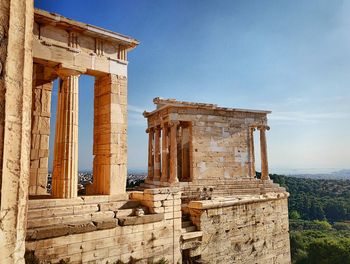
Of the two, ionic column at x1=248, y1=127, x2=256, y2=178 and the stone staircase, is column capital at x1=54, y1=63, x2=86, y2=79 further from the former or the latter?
ionic column at x1=248, y1=127, x2=256, y2=178

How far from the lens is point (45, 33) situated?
812 centimetres

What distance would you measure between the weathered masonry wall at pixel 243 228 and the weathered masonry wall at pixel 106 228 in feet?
8.24

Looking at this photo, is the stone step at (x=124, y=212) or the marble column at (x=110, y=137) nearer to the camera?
the stone step at (x=124, y=212)

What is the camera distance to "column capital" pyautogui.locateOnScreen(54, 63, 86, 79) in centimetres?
844

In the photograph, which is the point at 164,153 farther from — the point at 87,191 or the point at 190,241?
the point at 87,191

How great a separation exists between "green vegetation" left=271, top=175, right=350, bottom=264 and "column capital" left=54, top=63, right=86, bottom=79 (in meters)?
28.4

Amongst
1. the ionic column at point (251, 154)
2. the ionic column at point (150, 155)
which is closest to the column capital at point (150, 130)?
the ionic column at point (150, 155)

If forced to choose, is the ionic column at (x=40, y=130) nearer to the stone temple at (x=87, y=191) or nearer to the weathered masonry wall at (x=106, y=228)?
the stone temple at (x=87, y=191)

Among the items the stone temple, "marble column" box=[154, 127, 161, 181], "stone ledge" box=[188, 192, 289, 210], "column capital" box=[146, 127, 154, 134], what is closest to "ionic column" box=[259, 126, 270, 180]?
"stone ledge" box=[188, 192, 289, 210]

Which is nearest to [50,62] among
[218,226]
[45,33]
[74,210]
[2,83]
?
[45,33]

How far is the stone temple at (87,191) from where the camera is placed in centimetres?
292

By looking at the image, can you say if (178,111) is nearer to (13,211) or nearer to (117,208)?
(117,208)

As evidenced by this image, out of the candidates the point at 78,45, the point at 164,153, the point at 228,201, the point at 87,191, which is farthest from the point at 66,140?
the point at 164,153

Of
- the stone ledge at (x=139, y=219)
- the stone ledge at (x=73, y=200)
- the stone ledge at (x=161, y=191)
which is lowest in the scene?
the stone ledge at (x=139, y=219)
